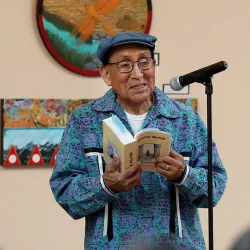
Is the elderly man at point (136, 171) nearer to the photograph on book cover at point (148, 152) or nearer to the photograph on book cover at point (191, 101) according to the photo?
the photograph on book cover at point (148, 152)

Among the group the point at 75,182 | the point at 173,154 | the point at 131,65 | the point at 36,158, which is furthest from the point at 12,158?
the point at 173,154

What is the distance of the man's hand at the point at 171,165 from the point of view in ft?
5.23

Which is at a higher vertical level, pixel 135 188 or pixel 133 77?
pixel 133 77

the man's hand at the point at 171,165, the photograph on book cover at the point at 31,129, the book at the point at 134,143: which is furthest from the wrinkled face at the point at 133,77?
the photograph on book cover at the point at 31,129

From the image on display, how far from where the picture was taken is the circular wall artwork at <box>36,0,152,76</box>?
288cm

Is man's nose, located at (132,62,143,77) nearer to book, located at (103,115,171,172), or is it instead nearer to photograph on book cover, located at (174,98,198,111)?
book, located at (103,115,171,172)

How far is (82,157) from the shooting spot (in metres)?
1.74

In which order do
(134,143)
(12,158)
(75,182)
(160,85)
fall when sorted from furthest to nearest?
(160,85), (12,158), (75,182), (134,143)

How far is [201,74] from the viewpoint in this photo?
5.29 ft

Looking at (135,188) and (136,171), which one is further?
(135,188)

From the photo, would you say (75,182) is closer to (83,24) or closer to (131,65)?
(131,65)

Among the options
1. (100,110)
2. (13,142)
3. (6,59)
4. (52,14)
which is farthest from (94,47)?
(100,110)

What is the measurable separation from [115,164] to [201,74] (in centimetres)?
38

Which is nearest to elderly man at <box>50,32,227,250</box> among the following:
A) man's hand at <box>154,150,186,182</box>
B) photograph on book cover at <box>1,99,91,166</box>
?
man's hand at <box>154,150,186,182</box>
